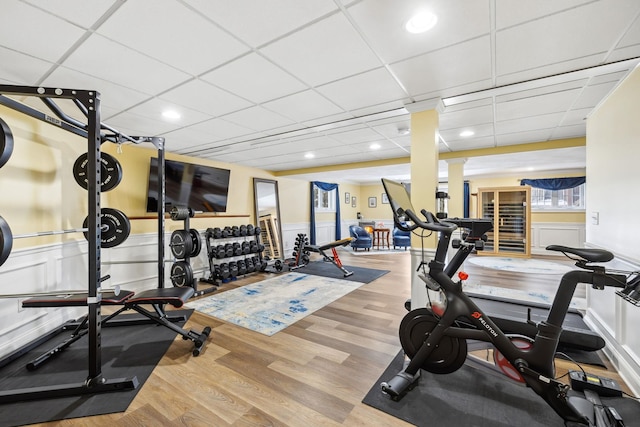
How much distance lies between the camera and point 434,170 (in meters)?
2.78

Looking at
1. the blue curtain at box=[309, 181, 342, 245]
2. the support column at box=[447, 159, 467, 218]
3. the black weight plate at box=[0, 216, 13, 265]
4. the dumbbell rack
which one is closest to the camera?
the black weight plate at box=[0, 216, 13, 265]

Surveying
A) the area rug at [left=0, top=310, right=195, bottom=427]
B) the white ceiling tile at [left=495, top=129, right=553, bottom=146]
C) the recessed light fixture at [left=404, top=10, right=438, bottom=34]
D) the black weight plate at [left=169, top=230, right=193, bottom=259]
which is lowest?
the area rug at [left=0, top=310, right=195, bottom=427]

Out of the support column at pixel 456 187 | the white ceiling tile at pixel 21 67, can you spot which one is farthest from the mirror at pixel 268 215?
the white ceiling tile at pixel 21 67

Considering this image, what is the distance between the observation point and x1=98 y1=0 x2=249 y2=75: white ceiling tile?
4.91 ft

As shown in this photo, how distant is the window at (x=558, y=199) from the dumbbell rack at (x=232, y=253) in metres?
7.90

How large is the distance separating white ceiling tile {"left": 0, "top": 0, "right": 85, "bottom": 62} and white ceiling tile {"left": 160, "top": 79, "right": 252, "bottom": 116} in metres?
0.78

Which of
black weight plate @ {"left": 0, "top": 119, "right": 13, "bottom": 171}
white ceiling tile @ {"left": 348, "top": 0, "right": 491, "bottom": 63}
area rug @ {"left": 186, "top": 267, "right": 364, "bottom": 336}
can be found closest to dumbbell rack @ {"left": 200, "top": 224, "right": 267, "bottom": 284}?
area rug @ {"left": 186, "top": 267, "right": 364, "bottom": 336}

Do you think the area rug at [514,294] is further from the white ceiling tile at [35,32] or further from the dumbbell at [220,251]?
the white ceiling tile at [35,32]

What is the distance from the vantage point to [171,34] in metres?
1.70

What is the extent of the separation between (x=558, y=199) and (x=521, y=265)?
3038mm

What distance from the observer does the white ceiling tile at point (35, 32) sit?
149 cm

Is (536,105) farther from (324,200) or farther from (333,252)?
(324,200)

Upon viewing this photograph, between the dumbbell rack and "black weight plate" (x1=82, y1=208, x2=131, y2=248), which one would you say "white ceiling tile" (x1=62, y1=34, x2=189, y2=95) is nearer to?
"black weight plate" (x1=82, y1=208, x2=131, y2=248)

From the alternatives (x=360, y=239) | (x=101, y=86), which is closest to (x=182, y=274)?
(x=101, y=86)
